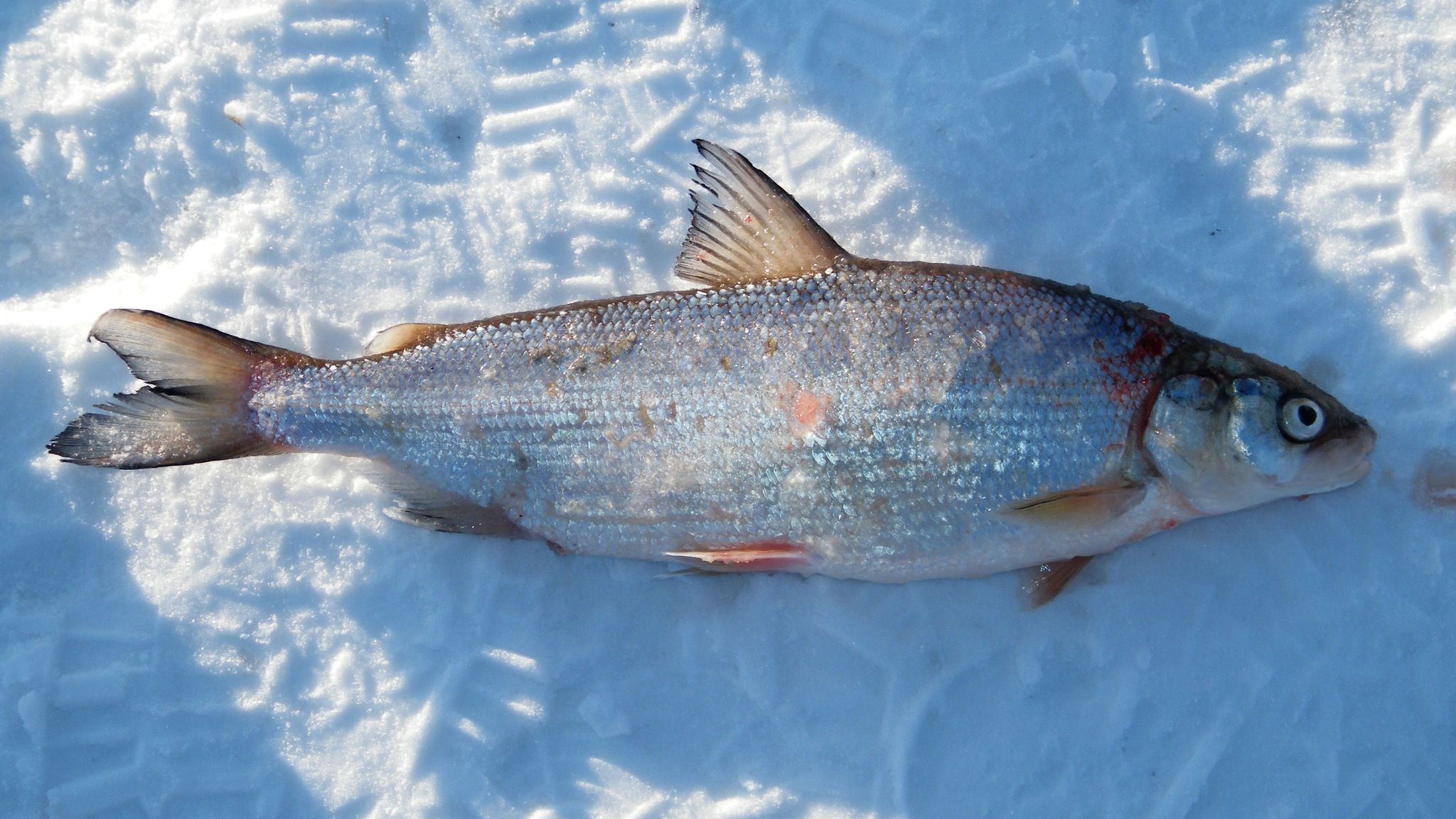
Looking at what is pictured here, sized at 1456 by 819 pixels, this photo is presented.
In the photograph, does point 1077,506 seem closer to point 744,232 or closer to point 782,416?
point 782,416

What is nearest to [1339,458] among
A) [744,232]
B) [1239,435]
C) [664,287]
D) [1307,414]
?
[1307,414]

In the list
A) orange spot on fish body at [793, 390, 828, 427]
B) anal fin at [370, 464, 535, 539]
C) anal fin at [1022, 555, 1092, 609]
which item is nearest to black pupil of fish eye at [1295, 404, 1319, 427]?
anal fin at [1022, 555, 1092, 609]

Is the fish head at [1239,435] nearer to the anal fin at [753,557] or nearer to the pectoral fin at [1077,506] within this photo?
the pectoral fin at [1077,506]

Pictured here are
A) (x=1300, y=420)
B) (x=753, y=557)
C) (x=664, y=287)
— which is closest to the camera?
(x=1300, y=420)

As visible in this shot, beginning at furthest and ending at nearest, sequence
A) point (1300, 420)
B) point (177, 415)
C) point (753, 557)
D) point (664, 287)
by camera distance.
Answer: point (664, 287)
point (177, 415)
point (753, 557)
point (1300, 420)

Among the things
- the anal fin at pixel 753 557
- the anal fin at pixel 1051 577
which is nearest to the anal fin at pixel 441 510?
the anal fin at pixel 753 557

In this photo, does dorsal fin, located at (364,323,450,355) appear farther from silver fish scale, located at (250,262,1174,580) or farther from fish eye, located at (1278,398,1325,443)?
fish eye, located at (1278,398,1325,443)

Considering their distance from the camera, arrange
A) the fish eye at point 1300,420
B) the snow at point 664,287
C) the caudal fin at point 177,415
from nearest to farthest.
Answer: the fish eye at point 1300,420, the caudal fin at point 177,415, the snow at point 664,287

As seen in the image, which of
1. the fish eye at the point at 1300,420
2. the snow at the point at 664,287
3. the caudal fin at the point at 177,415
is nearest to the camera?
the fish eye at the point at 1300,420
